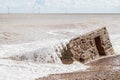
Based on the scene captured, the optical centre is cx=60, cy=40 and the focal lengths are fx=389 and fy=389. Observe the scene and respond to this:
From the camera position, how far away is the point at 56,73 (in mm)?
14547

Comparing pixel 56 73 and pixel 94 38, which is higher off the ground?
pixel 94 38

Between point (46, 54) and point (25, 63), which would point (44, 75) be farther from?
point (46, 54)

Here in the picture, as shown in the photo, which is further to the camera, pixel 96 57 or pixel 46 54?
pixel 96 57

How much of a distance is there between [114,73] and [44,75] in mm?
2504

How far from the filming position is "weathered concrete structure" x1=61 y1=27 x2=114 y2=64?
18.5m

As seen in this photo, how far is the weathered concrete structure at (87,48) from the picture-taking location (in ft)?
Result: 60.6

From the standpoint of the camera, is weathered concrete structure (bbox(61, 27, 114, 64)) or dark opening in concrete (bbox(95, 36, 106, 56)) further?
dark opening in concrete (bbox(95, 36, 106, 56))

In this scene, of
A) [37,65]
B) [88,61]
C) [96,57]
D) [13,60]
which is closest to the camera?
[37,65]

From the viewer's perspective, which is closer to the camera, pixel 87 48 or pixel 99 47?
pixel 87 48

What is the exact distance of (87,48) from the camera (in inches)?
767

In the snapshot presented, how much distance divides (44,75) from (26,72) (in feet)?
2.30

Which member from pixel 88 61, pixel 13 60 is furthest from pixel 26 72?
pixel 88 61

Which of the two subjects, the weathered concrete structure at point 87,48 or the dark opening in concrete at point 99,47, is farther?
the dark opening in concrete at point 99,47

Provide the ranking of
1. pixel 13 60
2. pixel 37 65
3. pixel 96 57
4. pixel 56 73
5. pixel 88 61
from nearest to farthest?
1. pixel 56 73
2. pixel 37 65
3. pixel 13 60
4. pixel 88 61
5. pixel 96 57
